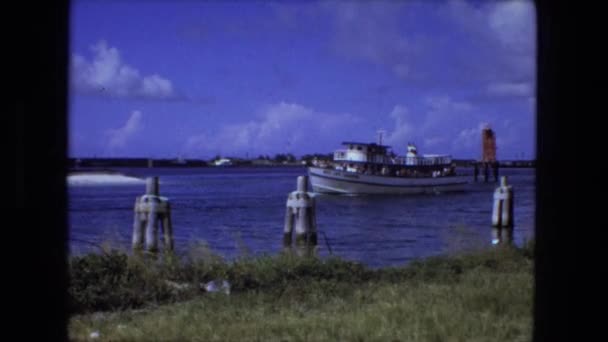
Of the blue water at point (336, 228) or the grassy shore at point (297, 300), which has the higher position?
the grassy shore at point (297, 300)

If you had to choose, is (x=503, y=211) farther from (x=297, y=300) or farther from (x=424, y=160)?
(x=424, y=160)

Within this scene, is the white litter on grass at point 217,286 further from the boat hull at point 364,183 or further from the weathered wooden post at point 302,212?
the boat hull at point 364,183

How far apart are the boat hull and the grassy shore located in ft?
136

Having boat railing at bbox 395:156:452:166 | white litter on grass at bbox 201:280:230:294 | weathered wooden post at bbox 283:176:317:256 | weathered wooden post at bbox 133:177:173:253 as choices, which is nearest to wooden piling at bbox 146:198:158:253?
weathered wooden post at bbox 133:177:173:253

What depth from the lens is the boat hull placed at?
5341 centimetres

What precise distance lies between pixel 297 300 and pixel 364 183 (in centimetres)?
4589

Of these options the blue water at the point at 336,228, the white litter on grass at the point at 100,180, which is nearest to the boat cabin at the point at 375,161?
the blue water at the point at 336,228

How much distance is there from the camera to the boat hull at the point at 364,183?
53.4m

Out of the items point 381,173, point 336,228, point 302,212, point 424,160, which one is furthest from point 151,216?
point 424,160

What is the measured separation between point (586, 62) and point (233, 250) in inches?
563

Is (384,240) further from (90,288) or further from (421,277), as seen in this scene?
(90,288)

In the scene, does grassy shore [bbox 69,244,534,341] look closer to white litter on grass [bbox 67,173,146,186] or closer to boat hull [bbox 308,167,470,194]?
boat hull [bbox 308,167,470,194]

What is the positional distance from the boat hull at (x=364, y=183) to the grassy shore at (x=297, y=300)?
41492 mm

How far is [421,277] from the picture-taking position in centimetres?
1008
